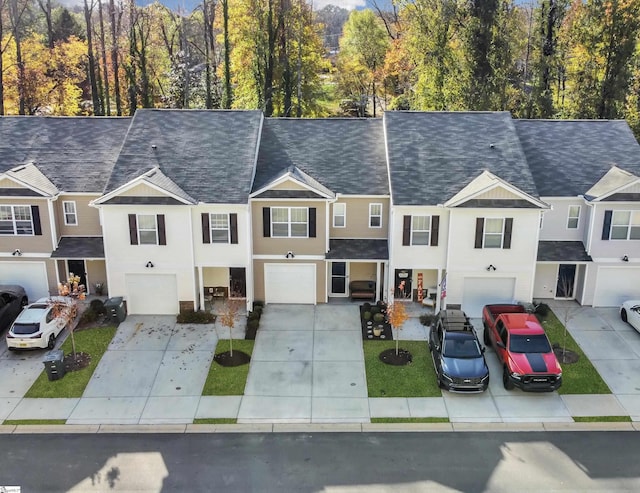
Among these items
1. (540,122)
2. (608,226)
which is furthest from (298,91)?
(608,226)

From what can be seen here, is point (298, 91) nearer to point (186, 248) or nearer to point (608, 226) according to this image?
point (186, 248)

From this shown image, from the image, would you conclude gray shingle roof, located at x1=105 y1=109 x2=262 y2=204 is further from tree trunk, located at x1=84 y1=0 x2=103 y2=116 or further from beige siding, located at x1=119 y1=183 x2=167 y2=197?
tree trunk, located at x1=84 y1=0 x2=103 y2=116

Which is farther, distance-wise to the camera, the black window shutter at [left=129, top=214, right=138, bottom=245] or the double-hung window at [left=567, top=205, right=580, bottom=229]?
the double-hung window at [left=567, top=205, right=580, bottom=229]

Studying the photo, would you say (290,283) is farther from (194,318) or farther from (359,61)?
(359,61)

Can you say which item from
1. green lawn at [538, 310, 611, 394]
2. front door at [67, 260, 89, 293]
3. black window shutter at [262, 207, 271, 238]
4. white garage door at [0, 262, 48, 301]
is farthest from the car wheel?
white garage door at [0, 262, 48, 301]

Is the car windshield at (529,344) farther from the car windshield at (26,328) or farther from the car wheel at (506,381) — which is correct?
the car windshield at (26,328)
